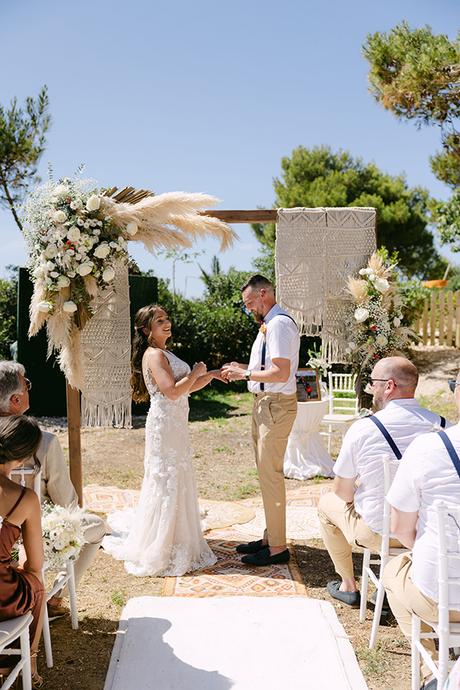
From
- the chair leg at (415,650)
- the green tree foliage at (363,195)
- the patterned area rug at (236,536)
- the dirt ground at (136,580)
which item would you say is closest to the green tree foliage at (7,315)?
the dirt ground at (136,580)

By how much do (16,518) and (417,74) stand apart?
1106 cm

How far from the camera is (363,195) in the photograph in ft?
66.9

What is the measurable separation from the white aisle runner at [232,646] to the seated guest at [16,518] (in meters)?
0.71

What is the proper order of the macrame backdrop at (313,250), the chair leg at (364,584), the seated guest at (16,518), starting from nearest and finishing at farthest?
the seated guest at (16,518) → the chair leg at (364,584) → the macrame backdrop at (313,250)

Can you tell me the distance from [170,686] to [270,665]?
50cm

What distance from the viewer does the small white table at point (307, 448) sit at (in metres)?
7.20

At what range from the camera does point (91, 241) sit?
4.41 meters

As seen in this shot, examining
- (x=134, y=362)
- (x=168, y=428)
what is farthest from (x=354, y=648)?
(x=134, y=362)

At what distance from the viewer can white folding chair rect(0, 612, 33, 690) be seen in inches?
94.0

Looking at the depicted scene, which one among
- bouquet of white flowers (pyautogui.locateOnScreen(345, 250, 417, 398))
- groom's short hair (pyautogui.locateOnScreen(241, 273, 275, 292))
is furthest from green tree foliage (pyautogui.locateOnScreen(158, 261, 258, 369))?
groom's short hair (pyautogui.locateOnScreen(241, 273, 275, 292))

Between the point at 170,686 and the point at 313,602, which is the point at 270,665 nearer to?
the point at 170,686

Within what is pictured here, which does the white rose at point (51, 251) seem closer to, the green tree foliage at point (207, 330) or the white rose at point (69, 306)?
the white rose at point (69, 306)

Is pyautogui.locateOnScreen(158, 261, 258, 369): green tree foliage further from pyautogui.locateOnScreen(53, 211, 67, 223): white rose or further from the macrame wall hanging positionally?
pyautogui.locateOnScreen(53, 211, 67, 223): white rose

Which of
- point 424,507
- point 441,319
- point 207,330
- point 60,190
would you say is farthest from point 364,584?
point 441,319
